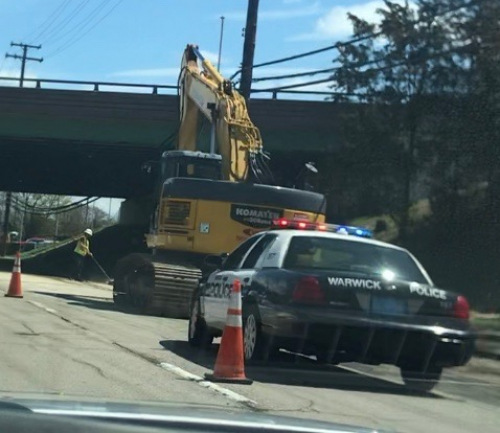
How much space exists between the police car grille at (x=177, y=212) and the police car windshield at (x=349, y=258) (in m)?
8.07

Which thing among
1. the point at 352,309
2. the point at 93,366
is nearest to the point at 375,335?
the point at 352,309

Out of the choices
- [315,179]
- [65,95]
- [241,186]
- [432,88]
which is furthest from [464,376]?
[65,95]

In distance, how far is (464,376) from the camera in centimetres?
1130

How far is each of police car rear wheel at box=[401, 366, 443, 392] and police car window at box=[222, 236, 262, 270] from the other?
2.50 metres

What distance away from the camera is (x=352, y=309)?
9.23m

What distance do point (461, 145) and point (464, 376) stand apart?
60.1ft

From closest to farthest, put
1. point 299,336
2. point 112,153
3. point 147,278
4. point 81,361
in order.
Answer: point 299,336 → point 81,361 → point 147,278 → point 112,153

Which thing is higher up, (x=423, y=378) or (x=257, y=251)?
(x=257, y=251)

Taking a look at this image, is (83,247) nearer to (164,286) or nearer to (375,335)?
(164,286)

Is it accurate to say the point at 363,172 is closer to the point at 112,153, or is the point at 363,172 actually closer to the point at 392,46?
the point at 392,46

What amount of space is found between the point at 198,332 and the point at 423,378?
10.8ft

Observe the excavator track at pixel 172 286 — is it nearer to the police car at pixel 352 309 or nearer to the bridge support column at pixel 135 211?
the police car at pixel 352 309

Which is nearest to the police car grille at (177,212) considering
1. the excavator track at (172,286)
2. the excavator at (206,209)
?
the excavator at (206,209)

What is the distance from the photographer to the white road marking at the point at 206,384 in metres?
7.97
